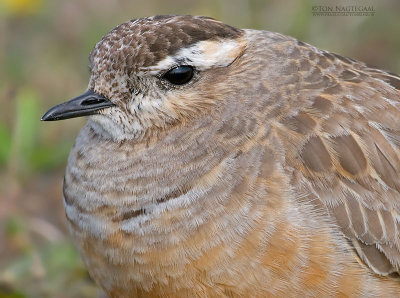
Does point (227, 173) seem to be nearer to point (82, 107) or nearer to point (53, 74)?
point (82, 107)

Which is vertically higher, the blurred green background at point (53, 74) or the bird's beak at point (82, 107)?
the bird's beak at point (82, 107)

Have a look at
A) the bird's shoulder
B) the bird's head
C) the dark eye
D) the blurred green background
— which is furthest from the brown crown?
A: the blurred green background

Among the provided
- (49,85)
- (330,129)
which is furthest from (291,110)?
(49,85)

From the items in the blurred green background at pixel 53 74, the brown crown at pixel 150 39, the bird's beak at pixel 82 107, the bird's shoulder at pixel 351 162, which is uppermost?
the brown crown at pixel 150 39

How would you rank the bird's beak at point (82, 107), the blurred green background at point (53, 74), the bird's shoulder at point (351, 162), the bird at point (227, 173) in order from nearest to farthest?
the bird at point (227, 173), the bird's shoulder at point (351, 162), the bird's beak at point (82, 107), the blurred green background at point (53, 74)

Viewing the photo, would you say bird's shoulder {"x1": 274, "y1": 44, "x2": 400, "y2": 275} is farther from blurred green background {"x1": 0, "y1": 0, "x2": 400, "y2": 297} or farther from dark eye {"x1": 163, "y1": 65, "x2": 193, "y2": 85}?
blurred green background {"x1": 0, "y1": 0, "x2": 400, "y2": 297}

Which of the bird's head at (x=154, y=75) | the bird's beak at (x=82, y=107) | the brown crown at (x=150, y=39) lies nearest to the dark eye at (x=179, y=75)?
the bird's head at (x=154, y=75)

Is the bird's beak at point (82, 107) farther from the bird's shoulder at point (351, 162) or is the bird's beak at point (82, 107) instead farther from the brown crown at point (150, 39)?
the bird's shoulder at point (351, 162)

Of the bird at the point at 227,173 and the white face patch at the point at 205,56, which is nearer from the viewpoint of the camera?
the bird at the point at 227,173
